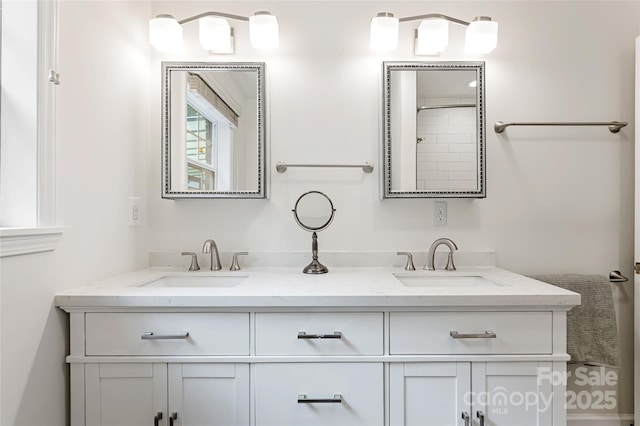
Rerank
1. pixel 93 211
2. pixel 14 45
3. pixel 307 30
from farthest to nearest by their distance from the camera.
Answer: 1. pixel 307 30
2. pixel 93 211
3. pixel 14 45

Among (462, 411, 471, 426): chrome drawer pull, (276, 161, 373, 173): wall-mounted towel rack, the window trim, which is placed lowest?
(462, 411, 471, 426): chrome drawer pull

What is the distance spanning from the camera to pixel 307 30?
6.07ft

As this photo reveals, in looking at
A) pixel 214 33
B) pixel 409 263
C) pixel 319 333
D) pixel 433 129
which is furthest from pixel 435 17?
pixel 319 333

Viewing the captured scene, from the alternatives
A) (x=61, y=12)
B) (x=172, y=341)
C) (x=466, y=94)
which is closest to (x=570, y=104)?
(x=466, y=94)

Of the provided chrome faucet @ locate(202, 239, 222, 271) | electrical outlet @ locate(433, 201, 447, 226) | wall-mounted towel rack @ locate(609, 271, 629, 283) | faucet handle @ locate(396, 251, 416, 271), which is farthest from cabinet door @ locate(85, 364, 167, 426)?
wall-mounted towel rack @ locate(609, 271, 629, 283)

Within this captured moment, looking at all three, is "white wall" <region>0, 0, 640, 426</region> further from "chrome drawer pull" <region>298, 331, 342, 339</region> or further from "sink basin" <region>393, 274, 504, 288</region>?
"chrome drawer pull" <region>298, 331, 342, 339</region>

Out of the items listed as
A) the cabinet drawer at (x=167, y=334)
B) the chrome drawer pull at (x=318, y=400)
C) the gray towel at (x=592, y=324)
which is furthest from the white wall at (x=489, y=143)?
the chrome drawer pull at (x=318, y=400)

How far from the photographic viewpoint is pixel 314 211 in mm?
1779

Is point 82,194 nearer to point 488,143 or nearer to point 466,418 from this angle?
point 466,418

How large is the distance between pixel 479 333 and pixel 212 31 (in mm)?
1714

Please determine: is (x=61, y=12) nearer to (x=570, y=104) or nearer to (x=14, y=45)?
(x=14, y=45)

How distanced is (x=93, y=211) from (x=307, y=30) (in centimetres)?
128

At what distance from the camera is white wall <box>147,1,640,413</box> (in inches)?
72.1

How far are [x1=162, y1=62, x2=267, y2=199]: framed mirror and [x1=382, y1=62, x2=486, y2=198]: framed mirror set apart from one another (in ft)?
2.05
